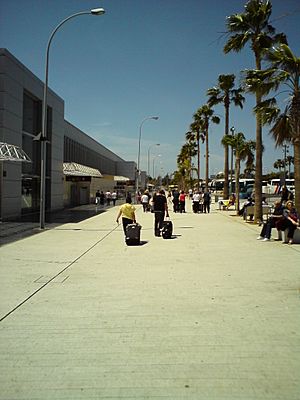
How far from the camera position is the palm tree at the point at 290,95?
46.9 ft

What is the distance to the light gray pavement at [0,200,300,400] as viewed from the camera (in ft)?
11.7

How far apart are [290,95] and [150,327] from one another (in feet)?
39.2

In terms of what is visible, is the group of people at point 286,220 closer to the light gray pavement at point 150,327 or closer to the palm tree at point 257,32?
the light gray pavement at point 150,327

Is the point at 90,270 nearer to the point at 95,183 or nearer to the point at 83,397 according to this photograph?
the point at 83,397

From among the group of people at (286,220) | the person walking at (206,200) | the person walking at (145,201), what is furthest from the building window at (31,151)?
the group of people at (286,220)

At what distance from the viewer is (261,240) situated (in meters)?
13.2

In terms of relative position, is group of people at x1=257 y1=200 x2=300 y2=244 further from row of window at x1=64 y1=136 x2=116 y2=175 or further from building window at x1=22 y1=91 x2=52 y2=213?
row of window at x1=64 y1=136 x2=116 y2=175

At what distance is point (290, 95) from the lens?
14.5 metres

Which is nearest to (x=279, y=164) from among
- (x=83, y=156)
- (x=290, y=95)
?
(x=83, y=156)

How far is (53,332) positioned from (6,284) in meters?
2.71

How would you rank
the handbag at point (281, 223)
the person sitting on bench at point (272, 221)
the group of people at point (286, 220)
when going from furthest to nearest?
the person sitting on bench at point (272, 221)
the handbag at point (281, 223)
the group of people at point (286, 220)

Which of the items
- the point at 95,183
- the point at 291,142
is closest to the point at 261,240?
the point at 291,142

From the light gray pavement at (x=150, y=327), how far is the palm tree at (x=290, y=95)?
239 inches

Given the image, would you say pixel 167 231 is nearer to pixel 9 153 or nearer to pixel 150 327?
pixel 9 153
